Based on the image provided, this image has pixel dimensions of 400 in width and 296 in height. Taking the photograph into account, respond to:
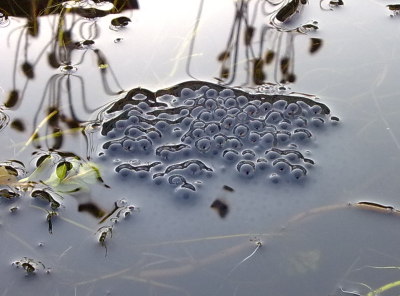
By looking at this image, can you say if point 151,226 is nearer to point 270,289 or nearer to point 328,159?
point 270,289

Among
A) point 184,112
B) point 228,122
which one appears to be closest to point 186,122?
point 184,112

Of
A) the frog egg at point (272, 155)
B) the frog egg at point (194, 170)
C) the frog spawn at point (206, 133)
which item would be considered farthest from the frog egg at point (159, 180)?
the frog egg at point (272, 155)

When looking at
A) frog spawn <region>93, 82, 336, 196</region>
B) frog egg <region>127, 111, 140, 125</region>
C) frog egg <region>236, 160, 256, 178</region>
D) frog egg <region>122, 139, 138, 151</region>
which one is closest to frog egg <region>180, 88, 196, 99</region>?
frog spawn <region>93, 82, 336, 196</region>

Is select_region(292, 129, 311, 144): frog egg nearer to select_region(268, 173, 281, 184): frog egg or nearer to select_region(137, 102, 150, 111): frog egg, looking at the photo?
select_region(268, 173, 281, 184): frog egg

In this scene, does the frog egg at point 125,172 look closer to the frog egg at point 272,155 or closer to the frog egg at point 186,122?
the frog egg at point 186,122

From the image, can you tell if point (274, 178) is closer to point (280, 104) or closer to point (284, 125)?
point (284, 125)

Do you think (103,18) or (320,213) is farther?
(103,18)

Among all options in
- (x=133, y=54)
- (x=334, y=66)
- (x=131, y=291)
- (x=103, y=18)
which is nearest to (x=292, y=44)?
(x=334, y=66)

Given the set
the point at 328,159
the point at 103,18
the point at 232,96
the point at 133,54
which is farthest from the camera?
the point at 103,18
